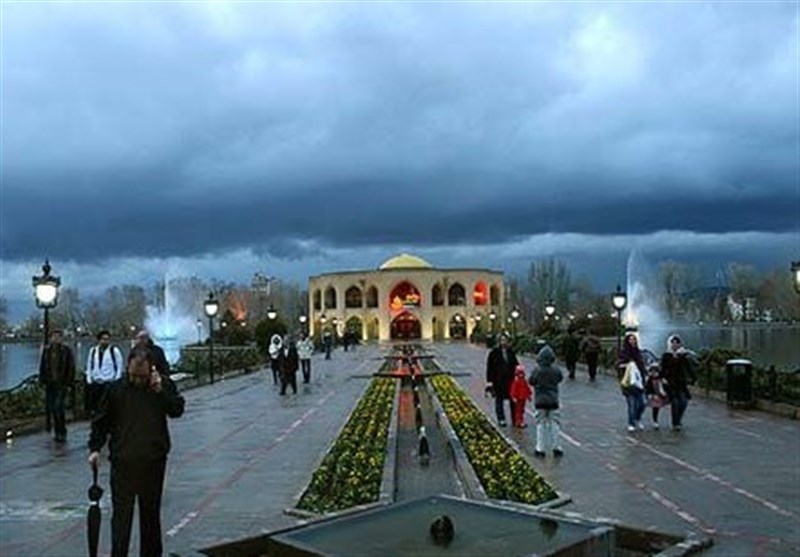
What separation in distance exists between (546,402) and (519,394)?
10.8ft

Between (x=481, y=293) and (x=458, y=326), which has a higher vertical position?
(x=481, y=293)

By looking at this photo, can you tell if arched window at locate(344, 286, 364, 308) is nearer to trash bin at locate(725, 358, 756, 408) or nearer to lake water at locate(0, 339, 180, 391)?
lake water at locate(0, 339, 180, 391)

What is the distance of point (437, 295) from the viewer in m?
124

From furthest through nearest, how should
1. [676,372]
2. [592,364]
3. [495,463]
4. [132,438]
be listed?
[592,364], [676,372], [495,463], [132,438]

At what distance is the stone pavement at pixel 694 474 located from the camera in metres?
9.65

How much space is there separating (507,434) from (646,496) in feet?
19.2

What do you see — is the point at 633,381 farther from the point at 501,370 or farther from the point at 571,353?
the point at 571,353

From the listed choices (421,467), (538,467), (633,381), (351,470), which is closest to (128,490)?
(351,470)

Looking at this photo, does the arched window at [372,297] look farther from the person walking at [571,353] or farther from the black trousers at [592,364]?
the black trousers at [592,364]

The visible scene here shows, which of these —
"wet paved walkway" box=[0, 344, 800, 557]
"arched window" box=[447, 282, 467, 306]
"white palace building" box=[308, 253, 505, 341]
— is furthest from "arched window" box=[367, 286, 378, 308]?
"wet paved walkway" box=[0, 344, 800, 557]

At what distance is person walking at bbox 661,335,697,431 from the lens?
1747 cm

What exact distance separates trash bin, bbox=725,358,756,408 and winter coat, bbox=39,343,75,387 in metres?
13.4

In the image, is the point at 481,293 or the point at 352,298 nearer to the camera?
the point at 481,293


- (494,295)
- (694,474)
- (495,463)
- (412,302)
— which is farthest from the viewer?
(494,295)
